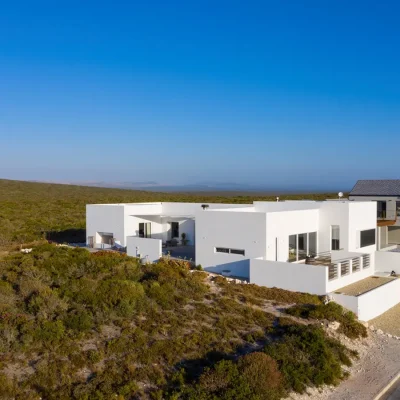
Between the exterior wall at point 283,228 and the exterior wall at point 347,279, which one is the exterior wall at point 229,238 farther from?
the exterior wall at point 347,279

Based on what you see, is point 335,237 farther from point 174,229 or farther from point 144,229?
point 144,229

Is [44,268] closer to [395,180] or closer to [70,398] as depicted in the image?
[70,398]

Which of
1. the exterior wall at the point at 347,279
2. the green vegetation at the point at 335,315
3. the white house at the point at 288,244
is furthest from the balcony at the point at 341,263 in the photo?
the green vegetation at the point at 335,315

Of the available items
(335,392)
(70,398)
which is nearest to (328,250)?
(335,392)

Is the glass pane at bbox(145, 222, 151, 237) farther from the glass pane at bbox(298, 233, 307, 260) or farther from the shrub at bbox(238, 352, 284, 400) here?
the shrub at bbox(238, 352, 284, 400)

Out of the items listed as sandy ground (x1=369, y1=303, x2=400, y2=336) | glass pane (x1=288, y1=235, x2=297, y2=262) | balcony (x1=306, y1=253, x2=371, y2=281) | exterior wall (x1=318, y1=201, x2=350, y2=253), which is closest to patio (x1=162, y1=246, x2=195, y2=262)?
glass pane (x1=288, y1=235, x2=297, y2=262)

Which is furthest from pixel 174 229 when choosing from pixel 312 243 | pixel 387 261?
pixel 387 261
